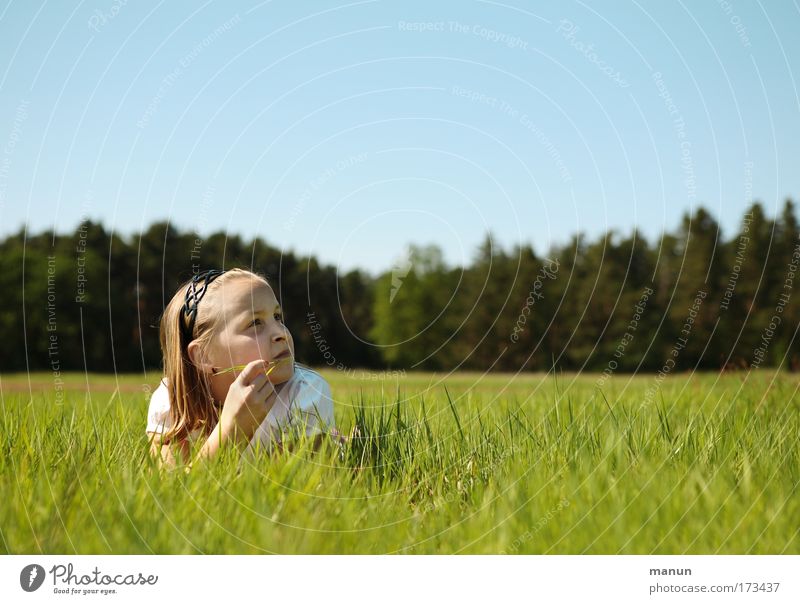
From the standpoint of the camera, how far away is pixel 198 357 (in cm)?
298

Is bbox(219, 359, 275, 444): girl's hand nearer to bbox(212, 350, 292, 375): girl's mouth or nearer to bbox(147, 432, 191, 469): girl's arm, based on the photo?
bbox(212, 350, 292, 375): girl's mouth

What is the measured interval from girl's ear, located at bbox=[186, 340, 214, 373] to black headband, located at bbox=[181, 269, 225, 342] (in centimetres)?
6

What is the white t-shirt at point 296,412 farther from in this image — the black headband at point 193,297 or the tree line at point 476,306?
the tree line at point 476,306

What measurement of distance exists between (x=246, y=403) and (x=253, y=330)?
315mm

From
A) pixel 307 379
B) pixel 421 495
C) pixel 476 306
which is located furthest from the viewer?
pixel 476 306

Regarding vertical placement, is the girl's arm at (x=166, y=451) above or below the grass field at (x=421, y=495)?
above

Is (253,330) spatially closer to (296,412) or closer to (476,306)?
(296,412)

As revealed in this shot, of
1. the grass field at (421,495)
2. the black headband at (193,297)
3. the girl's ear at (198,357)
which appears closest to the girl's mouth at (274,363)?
the girl's ear at (198,357)

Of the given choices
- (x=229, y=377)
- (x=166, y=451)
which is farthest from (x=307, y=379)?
(x=166, y=451)

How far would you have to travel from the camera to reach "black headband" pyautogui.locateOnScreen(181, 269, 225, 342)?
2.99 meters

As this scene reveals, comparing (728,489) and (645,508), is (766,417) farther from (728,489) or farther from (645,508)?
(645,508)

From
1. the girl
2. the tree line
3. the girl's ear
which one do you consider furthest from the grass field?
the tree line

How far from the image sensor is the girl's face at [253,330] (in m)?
2.76
